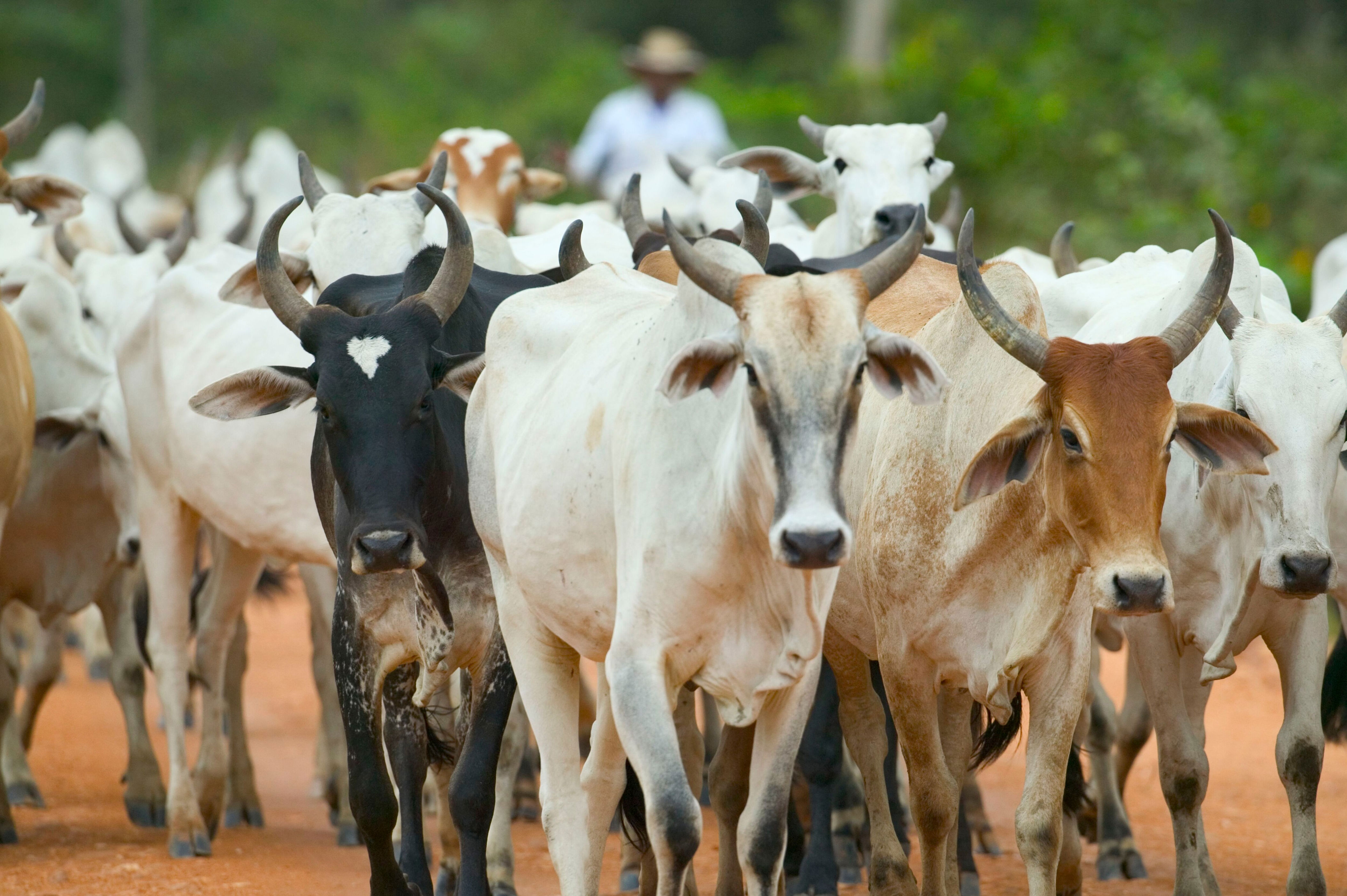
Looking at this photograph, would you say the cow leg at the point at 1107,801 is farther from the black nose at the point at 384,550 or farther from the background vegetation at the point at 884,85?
the background vegetation at the point at 884,85

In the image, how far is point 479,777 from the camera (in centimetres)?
487

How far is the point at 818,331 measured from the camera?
3.87 meters

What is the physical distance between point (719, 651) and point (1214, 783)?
14.8 feet

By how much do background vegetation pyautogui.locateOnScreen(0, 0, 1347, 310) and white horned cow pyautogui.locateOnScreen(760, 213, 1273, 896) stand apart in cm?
638

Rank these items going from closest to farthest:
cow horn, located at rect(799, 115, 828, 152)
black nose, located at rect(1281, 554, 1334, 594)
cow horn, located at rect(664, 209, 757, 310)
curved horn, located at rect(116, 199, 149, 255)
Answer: cow horn, located at rect(664, 209, 757, 310), black nose, located at rect(1281, 554, 1334, 594), cow horn, located at rect(799, 115, 828, 152), curved horn, located at rect(116, 199, 149, 255)

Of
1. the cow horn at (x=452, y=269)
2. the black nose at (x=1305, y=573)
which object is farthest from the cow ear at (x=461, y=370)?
the black nose at (x=1305, y=573)

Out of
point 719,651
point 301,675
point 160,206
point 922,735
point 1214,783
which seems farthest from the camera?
point 160,206

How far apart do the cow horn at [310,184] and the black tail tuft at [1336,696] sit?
12.1 ft

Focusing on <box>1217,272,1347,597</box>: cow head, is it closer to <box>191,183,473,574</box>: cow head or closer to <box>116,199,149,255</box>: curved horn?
<box>191,183,473,574</box>: cow head

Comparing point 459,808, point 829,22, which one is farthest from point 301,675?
point 829,22

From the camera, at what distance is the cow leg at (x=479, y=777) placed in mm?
4855

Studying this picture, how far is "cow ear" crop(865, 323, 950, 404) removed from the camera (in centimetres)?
394

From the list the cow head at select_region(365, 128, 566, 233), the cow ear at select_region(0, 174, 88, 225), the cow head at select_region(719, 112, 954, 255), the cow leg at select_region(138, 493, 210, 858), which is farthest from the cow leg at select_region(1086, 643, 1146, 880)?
the cow ear at select_region(0, 174, 88, 225)

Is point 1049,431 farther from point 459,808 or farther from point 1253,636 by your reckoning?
point 459,808
